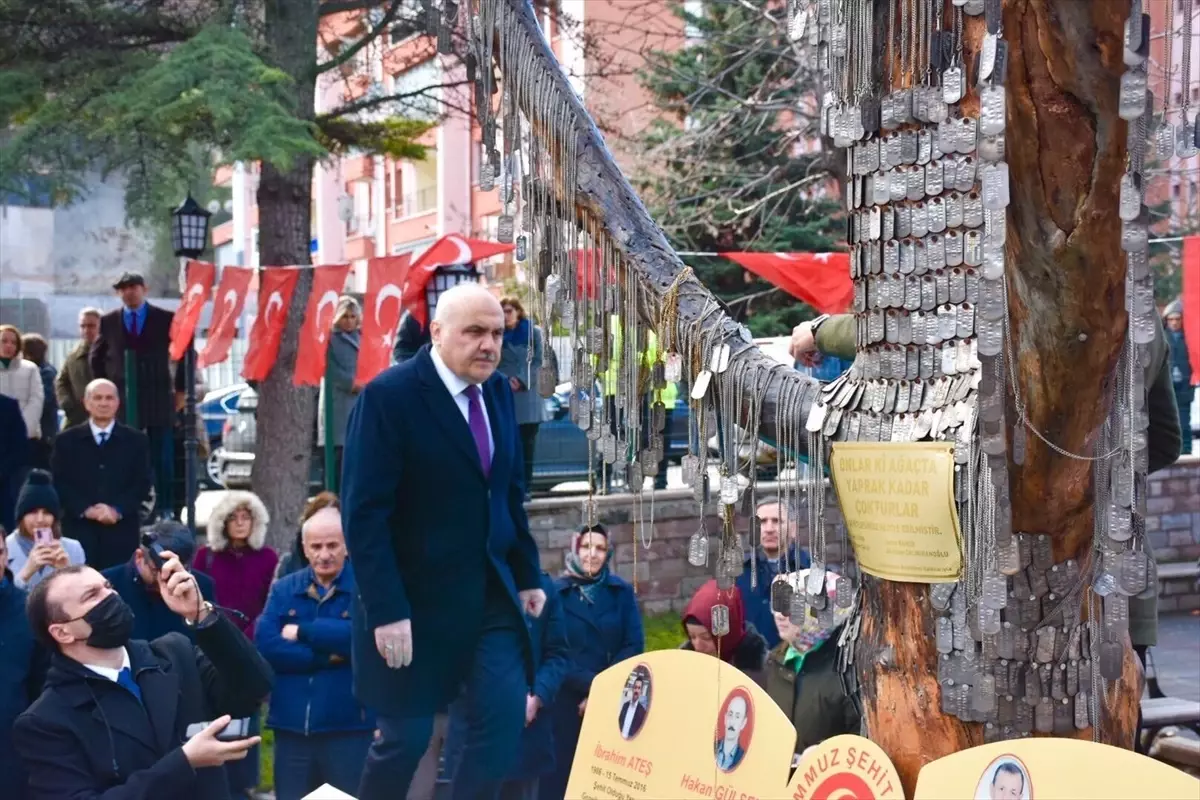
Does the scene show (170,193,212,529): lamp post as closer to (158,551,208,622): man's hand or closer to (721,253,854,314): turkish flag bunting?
(721,253,854,314): turkish flag bunting

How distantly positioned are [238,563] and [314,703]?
1496 millimetres

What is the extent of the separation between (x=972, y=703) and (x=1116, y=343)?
0.55m

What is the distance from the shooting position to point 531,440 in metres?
9.93

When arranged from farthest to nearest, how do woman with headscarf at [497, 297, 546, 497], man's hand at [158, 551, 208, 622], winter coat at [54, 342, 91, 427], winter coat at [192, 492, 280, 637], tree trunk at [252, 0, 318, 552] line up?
tree trunk at [252, 0, 318, 552]
winter coat at [54, 342, 91, 427]
woman with headscarf at [497, 297, 546, 497]
winter coat at [192, 492, 280, 637]
man's hand at [158, 551, 208, 622]

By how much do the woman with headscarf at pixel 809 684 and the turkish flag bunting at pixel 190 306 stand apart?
5917 mm

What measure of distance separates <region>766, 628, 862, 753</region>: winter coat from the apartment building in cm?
188

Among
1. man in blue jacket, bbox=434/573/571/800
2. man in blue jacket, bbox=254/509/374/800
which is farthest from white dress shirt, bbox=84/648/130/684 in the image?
man in blue jacket, bbox=434/573/571/800

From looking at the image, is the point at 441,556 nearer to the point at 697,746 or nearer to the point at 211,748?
the point at 211,748

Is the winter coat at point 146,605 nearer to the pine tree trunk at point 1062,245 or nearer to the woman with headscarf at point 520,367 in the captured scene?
the woman with headscarf at point 520,367

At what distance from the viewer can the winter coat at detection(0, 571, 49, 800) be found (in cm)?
480

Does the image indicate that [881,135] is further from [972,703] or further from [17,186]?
[17,186]

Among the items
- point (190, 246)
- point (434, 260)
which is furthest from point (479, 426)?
point (190, 246)

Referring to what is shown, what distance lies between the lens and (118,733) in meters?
4.21

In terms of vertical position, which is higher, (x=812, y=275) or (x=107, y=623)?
(x=812, y=275)
